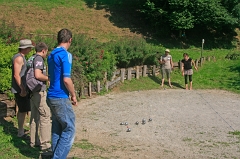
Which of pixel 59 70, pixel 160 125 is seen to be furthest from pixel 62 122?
pixel 160 125

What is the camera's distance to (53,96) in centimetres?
476

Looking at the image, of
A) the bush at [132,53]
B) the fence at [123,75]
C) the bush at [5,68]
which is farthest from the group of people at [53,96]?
the bush at [132,53]

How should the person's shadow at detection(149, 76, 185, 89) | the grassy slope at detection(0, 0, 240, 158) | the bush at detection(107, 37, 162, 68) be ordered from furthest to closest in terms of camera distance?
1. the grassy slope at detection(0, 0, 240, 158)
2. the person's shadow at detection(149, 76, 185, 89)
3. the bush at detection(107, 37, 162, 68)

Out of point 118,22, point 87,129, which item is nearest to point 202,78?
point 87,129

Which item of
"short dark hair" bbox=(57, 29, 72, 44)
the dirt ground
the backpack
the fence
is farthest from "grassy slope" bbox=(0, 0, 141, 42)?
"short dark hair" bbox=(57, 29, 72, 44)

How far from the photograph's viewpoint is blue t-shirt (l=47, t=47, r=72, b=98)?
462 cm

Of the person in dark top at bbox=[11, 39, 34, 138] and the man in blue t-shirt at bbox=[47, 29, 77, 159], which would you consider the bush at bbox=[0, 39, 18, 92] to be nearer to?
the person in dark top at bbox=[11, 39, 34, 138]

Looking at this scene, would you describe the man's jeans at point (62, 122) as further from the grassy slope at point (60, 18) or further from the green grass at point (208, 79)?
the grassy slope at point (60, 18)

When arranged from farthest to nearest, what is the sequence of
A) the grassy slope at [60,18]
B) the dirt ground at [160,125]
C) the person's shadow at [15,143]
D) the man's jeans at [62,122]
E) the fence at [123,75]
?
the grassy slope at [60,18]
the fence at [123,75]
the dirt ground at [160,125]
the person's shadow at [15,143]
the man's jeans at [62,122]

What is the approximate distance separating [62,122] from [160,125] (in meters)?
4.45

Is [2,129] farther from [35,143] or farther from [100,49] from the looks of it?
[100,49]

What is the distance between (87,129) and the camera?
8.08m

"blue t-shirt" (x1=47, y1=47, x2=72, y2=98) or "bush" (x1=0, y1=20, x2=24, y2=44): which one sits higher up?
"bush" (x1=0, y1=20, x2=24, y2=44)

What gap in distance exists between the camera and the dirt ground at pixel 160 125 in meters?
6.74
